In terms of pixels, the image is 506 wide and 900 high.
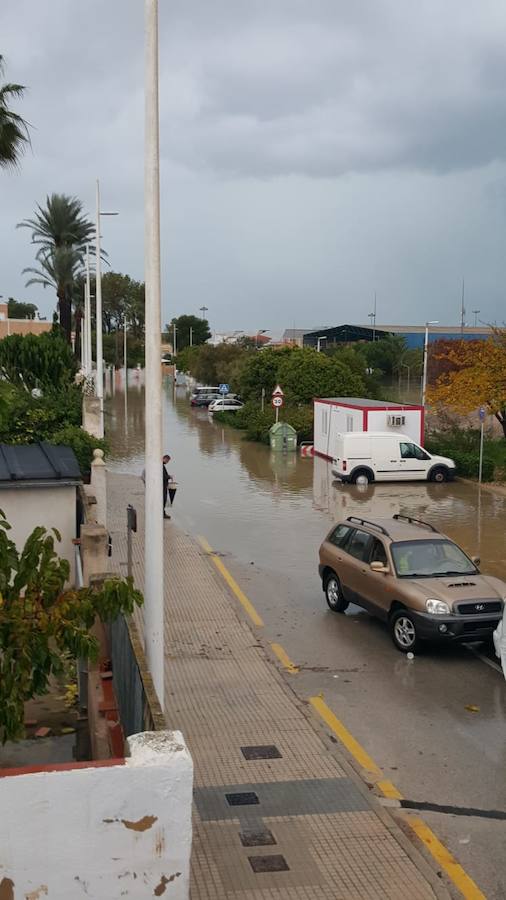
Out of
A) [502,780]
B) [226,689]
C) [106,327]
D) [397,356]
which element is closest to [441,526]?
[226,689]

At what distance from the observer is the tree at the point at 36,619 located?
18.5 ft

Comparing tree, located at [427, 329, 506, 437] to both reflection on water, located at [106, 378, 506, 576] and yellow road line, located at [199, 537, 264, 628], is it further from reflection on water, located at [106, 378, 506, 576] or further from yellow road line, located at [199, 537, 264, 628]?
yellow road line, located at [199, 537, 264, 628]

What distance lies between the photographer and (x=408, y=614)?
1201 cm

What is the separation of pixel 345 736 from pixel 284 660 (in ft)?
8.80

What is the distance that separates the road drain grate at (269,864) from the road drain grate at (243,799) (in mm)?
952

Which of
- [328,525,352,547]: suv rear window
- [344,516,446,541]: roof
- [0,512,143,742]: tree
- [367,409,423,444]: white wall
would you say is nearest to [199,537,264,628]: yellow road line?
[328,525,352,547]: suv rear window

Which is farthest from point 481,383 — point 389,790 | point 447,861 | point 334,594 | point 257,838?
point 257,838

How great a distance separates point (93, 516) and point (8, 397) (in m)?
8.18

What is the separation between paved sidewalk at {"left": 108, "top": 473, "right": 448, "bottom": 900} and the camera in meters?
6.71

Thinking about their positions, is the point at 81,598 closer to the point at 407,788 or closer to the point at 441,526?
the point at 407,788

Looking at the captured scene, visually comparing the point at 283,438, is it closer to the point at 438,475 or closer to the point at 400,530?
the point at 438,475

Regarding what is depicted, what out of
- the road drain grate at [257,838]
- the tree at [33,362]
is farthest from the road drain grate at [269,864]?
the tree at [33,362]

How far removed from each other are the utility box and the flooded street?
6652 mm

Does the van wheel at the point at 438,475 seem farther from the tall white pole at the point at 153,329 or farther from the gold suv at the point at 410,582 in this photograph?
the tall white pole at the point at 153,329
